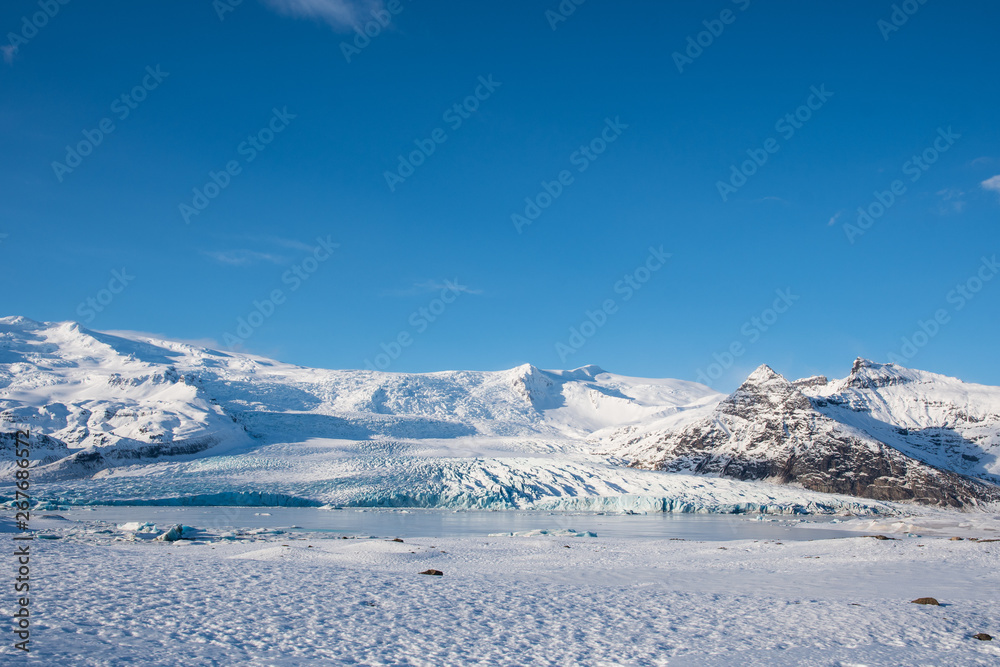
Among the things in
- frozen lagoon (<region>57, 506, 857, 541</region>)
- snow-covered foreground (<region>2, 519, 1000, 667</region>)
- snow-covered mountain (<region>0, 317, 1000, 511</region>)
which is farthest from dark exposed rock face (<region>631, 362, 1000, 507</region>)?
snow-covered foreground (<region>2, 519, 1000, 667</region>)

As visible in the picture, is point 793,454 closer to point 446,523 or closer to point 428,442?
point 428,442

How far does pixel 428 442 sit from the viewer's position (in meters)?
54.4

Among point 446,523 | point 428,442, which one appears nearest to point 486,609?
point 446,523

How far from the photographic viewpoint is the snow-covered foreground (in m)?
5.91

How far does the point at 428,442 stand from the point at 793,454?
1142 inches

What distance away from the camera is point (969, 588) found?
34.5 feet

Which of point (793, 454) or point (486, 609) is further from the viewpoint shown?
point (793, 454)

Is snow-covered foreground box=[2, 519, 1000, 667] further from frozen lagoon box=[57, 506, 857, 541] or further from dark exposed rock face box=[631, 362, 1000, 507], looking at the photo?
dark exposed rock face box=[631, 362, 1000, 507]

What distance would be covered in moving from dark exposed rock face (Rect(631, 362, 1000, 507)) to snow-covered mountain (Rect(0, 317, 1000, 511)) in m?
0.14

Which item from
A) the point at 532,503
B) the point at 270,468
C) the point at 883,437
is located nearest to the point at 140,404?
the point at 270,468

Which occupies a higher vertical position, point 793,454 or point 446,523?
point 793,454

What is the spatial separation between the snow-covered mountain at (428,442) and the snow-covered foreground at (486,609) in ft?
73.5

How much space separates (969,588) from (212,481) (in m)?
34.1

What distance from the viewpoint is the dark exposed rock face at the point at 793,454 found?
40.2 meters
